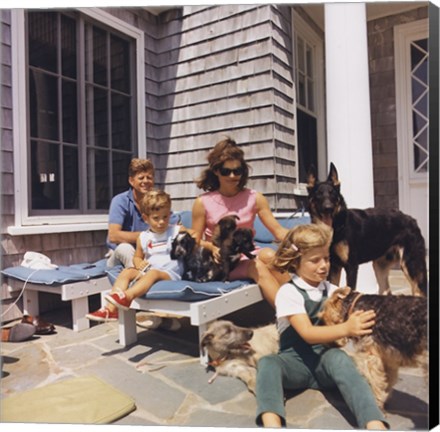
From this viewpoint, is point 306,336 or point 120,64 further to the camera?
point 120,64

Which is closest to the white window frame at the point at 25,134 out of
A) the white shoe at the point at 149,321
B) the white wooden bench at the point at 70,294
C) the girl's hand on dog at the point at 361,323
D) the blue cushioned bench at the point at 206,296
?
the white wooden bench at the point at 70,294

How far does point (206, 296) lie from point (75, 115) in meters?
1.44

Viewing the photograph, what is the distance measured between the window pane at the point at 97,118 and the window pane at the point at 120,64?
157 mm

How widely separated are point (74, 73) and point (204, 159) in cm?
110

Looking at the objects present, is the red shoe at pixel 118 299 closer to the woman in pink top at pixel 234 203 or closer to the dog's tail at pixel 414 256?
the woman in pink top at pixel 234 203

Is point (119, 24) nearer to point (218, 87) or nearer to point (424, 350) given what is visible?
point (218, 87)

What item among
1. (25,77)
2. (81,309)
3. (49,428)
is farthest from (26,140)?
(49,428)

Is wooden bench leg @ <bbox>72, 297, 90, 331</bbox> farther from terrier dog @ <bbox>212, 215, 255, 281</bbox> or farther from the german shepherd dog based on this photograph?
the german shepherd dog

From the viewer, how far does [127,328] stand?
261 centimetres

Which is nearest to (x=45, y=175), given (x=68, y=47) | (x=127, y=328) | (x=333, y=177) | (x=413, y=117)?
(x=68, y=47)

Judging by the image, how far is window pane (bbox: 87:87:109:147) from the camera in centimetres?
262

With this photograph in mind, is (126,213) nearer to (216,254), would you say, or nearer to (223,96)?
(216,254)

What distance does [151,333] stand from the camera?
286 centimetres

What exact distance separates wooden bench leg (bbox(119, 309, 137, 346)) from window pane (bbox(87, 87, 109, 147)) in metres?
1.10
